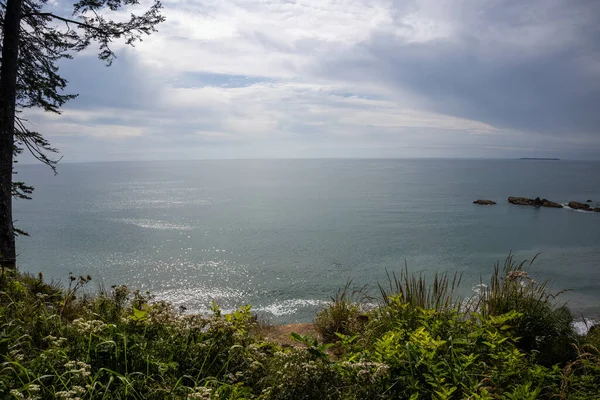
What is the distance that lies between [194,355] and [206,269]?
18939 millimetres

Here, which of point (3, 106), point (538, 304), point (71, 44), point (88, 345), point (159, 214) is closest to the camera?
point (88, 345)

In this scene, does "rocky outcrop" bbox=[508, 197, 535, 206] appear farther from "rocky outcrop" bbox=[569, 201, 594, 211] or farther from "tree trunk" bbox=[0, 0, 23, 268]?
"tree trunk" bbox=[0, 0, 23, 268]

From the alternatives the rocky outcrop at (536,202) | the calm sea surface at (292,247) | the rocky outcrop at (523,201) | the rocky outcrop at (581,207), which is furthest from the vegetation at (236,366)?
the rocky outcrop at (523,201)

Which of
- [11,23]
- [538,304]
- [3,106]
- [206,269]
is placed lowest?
[206,269]

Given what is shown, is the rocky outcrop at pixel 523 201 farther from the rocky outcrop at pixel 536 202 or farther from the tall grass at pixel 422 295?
the tall grass at pixel 422 295

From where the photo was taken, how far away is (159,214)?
1811 inches

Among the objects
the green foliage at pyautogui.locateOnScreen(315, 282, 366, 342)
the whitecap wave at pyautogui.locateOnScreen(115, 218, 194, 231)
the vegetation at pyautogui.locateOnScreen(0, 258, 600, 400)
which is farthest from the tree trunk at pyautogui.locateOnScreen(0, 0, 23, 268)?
the whitecap wave at pyautogui.locateOnScreen(115, 218, 194, 231)

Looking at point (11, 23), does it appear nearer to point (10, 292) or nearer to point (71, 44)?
point (71, 44)

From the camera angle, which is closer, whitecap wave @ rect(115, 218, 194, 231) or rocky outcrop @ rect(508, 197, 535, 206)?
whitecap wave @ rect(115, 218, 194, 231)

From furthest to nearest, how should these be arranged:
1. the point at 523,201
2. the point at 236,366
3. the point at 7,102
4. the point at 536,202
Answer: the point at 523,201
the point at 536,202
the point at 7,102
the point at 236,366

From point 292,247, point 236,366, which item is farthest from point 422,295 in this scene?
point 292,247

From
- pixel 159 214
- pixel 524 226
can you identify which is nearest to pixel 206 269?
pixel 159 214

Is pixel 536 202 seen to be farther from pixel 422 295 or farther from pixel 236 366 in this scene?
pixel 236 366

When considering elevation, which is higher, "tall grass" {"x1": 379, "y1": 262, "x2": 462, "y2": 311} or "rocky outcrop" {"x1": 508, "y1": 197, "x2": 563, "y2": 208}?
"tall grass" {"x1": 379, "y1": 262, "x2": 462, "y2": 311}
